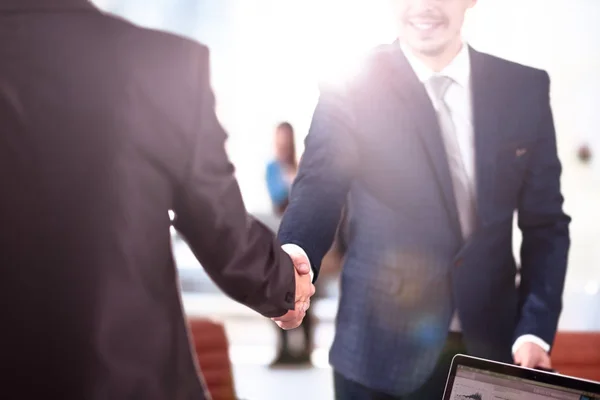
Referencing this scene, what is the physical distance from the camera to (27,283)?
33.3 inches

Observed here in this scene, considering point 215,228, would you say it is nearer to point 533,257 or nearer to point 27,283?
point 27,283

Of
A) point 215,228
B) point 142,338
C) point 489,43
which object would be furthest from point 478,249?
point 142,338

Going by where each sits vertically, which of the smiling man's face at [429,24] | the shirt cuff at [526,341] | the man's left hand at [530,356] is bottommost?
the man's left hand at [530,356]

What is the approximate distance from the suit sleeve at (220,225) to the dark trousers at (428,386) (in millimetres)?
495

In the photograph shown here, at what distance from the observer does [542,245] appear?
5.47ft

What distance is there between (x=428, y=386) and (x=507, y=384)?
495mm

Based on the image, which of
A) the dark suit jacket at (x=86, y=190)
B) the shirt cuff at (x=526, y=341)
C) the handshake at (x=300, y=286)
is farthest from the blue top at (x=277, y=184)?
the dark suit jacket at (x=86, y=190)

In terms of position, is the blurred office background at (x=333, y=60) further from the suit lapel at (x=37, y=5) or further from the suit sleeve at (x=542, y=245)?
the suit lapel at (x=37, y=5)

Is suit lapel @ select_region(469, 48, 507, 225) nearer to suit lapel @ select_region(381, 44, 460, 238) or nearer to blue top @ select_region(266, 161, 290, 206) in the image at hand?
suit lapel @ select_region(381, 44, 460, 238)

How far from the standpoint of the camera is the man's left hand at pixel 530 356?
1.62m

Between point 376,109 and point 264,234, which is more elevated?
point 376,109

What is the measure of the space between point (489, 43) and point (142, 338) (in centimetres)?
136

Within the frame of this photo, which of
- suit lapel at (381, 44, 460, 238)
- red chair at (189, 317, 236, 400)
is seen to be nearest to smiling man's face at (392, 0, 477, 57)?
suit lapel at (381, 44, 460, 238)

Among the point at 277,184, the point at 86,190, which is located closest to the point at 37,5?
the point at 86,190
